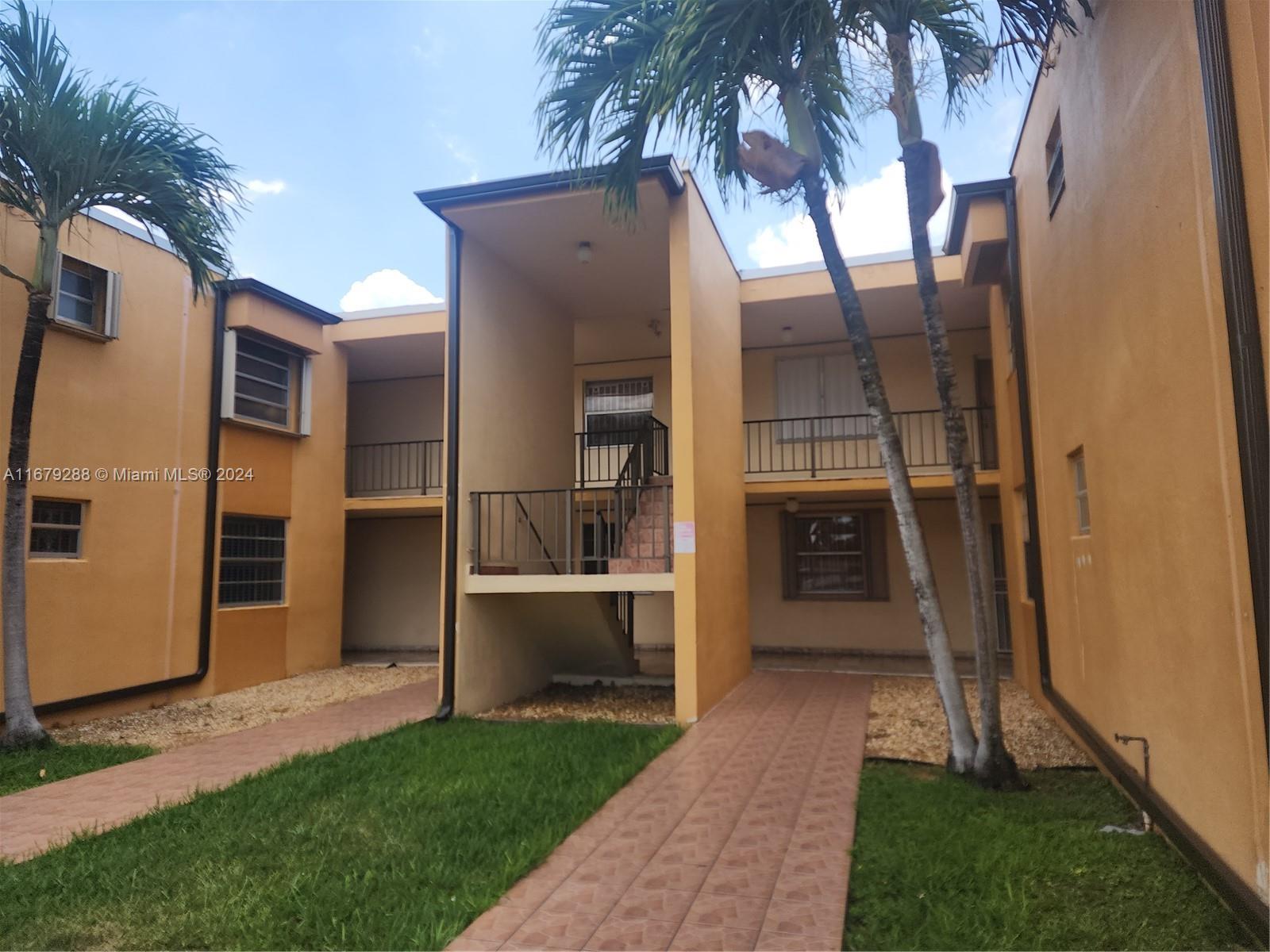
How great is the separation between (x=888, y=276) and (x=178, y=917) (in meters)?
10.0

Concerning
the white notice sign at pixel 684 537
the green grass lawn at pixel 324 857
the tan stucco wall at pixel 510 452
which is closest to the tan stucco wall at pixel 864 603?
the tan stucco wall at pixel 510 452

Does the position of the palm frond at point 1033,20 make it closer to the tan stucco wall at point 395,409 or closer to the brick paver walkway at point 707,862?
the brick paver walkway at point 707,862

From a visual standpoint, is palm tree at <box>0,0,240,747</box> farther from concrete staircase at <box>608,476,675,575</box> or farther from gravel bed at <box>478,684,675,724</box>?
concrete staircase at <box>608,476,675,575</box>

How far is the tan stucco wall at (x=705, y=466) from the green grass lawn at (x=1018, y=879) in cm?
297

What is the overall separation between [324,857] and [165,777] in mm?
2760

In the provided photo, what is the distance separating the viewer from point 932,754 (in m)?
6.30

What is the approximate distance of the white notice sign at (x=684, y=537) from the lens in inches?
309

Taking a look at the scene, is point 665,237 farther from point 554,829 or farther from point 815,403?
point 554,829

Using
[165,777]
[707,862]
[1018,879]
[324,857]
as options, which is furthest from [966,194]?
[165,777]

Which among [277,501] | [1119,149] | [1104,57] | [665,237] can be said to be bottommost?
[277,501]

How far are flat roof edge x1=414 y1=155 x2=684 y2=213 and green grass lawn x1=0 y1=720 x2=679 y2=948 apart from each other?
5334mm

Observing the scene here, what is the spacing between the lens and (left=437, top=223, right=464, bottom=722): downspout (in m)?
8.33

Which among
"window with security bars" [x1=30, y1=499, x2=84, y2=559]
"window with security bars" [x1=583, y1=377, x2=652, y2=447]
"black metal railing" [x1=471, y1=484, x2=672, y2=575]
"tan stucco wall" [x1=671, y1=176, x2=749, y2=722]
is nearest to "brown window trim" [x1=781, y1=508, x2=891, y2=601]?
"tan stucco wall" [x1=671, y1=176, x2=749, y2=722]

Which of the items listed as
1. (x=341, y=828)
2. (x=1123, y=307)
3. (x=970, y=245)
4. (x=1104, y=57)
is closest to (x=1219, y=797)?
(x=1123, y=307)
